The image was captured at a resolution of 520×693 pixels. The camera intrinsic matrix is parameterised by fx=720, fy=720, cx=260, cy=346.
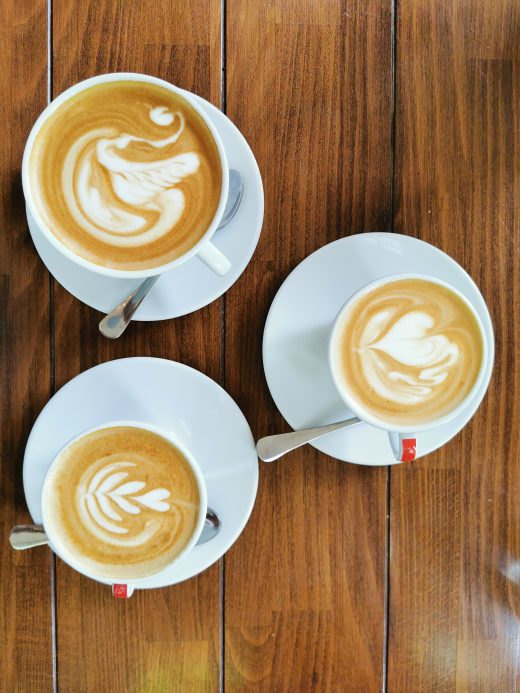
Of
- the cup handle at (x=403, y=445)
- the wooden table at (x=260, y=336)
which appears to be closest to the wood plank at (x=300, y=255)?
the wooden table at (x=260, y=336)

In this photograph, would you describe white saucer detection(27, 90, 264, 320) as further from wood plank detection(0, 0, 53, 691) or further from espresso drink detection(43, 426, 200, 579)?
espresso drink detection(43, 426, 200, 579)

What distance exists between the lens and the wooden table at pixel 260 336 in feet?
2.89

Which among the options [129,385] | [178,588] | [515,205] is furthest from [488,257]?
[178,588]

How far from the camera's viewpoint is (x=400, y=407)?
2.63 feet

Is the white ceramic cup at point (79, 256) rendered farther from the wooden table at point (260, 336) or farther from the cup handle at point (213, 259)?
the wooden table at point (260, 336)

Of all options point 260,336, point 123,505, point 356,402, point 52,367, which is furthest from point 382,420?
point 52,367

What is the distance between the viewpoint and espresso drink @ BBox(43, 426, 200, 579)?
31.3 inches

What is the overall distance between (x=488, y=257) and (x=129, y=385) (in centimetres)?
47

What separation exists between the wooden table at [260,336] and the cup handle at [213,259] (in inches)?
4.8

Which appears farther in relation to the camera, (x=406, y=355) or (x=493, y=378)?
(x=493, y=378)

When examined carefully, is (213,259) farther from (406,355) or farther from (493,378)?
(493,378)

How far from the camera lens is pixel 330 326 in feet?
2.74

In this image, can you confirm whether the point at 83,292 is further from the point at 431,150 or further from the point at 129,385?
the point at 431,150

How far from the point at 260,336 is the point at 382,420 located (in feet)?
0.63
